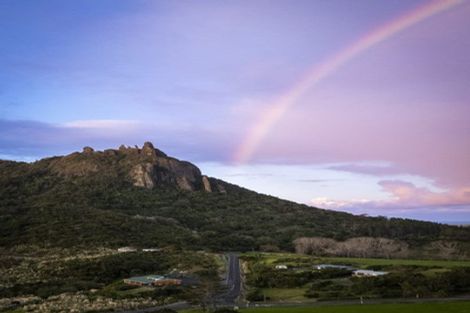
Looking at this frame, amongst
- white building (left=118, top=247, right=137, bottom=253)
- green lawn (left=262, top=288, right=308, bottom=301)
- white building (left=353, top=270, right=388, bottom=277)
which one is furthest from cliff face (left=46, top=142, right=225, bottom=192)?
green lawn (left=262, top=288, right=308, bottom=301)

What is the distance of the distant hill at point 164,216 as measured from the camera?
4380 inches

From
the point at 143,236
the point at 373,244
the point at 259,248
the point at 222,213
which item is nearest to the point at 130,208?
the point at 222,213

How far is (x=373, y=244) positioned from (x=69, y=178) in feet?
369

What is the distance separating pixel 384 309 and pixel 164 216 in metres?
106

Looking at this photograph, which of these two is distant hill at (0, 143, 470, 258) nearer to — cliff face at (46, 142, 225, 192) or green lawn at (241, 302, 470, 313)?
cliff face at (46, 142, 225, 192)

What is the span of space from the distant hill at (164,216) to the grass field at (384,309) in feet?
189

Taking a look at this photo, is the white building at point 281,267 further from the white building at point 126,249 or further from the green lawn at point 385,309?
the white building at point 126,249

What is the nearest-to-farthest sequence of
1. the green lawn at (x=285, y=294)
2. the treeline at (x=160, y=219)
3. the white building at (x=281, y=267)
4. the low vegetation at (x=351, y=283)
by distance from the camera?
the low vegetation at (x=351, y=283), the green lawn at (x=285, y=294), the white building at (x=281, y=267), the treeline at (x=160, y=219)

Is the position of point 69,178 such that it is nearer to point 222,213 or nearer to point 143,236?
point 222,213

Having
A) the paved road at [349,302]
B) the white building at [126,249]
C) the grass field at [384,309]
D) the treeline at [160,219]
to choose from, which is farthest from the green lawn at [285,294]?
the treeline at [160,219]

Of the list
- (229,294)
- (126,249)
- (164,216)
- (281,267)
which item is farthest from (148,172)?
(229,294)

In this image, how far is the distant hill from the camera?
11125cm

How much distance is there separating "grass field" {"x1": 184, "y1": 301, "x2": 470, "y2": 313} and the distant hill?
57677 mm

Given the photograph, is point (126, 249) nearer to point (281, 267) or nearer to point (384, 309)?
point (281, 267)
